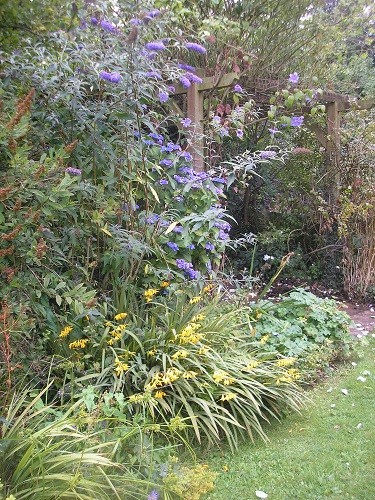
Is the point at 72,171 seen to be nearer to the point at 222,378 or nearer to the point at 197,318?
the point at 197,318

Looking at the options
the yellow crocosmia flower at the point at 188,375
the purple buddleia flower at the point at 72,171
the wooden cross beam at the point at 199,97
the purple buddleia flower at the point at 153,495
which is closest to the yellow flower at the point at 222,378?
the yellow crocosmia flower at the point at 188,375

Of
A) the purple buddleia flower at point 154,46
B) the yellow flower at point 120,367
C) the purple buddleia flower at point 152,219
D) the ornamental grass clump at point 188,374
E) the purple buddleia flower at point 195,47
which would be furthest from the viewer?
the purple buddleia flower at point 195,47

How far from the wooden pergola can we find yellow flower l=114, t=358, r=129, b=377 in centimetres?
201

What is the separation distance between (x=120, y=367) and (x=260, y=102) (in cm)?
416

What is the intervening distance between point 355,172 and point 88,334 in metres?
4.38

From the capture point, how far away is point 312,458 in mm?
2797

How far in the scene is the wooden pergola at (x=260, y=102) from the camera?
4.64 meters

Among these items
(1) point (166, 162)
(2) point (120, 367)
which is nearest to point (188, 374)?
(2) point (120, 367)

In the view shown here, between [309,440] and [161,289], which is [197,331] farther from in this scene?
[309,440]

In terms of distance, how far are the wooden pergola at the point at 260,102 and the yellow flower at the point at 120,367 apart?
2.01 m

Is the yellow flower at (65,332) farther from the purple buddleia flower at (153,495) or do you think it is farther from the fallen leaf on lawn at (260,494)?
the fallen leaf on lawn at (260,494)

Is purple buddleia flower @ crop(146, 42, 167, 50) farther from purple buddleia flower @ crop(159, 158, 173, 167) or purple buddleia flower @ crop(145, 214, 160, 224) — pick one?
purple buddleia flower @ crop(145, 214, 160, 224)

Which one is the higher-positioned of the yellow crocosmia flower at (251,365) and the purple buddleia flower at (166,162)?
the purple buddleia flower at (166,162)

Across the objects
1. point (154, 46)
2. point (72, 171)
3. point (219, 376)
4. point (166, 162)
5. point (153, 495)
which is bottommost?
point (153, 495)
